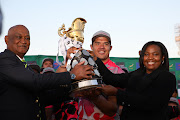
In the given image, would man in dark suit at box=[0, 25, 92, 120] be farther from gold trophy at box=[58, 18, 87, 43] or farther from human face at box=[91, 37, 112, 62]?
human face at box=[91, 37, 112, 62]

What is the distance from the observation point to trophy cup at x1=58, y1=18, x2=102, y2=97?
2.62 m

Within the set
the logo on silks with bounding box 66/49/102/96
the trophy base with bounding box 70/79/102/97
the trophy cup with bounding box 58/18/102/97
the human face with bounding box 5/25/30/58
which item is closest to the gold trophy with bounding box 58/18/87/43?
the trophy cup with bounding box 58/18/102/97

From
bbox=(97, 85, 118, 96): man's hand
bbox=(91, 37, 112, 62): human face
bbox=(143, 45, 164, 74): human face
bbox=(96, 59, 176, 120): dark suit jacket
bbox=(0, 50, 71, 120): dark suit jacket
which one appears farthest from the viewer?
bbox=(91, 37, 112, 62): human face

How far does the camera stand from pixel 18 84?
2.56m

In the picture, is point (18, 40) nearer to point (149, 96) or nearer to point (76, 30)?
point (76, 30)

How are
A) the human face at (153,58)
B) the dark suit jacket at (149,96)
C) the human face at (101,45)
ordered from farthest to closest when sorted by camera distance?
the human face at (101,45) < the human face at (153,58) < the dark suit jacket at (149,96)

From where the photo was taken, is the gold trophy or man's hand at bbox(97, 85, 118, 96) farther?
the gold trophy

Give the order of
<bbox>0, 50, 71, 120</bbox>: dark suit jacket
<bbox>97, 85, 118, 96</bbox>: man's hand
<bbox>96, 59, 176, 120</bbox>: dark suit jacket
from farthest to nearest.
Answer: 1. <bbox>96, 59, 176, 120</bbox>: dark suit jacket
2. <bbox>97, 85, 118, 96</bbox>: man's hand
3. <bbox>0, 50, 71, 120</bbox>: dark suit jacket

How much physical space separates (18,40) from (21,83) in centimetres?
66

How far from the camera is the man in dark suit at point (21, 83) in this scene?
2541 mm

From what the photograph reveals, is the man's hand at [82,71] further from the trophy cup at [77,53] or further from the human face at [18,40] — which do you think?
the human face at [18,40]

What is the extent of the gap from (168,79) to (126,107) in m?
0.75

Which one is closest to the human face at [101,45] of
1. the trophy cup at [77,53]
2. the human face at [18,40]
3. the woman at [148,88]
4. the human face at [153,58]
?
the woman at [148,88]

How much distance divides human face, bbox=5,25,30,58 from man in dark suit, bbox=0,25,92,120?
0.15 m
